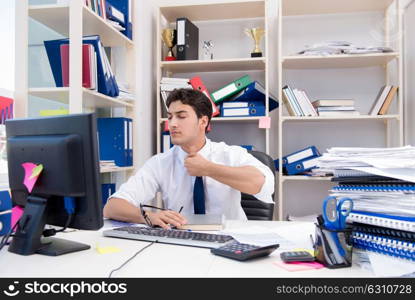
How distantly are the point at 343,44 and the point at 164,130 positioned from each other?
1.44 meters

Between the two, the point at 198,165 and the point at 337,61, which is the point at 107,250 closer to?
the point at 198,165

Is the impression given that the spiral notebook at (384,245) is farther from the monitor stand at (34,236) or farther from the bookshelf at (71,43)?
the bookshelf at (71,43)

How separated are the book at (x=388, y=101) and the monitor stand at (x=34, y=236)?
7.63ft

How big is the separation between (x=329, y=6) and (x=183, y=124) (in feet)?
5.67

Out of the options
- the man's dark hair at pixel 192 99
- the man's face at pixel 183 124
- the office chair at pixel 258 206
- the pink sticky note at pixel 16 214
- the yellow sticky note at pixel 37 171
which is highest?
the man's dark hair at pixel 192 99

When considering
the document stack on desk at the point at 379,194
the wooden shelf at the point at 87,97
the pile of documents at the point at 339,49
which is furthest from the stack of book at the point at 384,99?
the document stack on desk at the point at 379,194

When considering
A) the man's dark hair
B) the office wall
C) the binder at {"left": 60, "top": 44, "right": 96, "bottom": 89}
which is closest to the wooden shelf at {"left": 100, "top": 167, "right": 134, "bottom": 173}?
the binder at {"left": 60, "top": 44, "right": 96, "bottom": 89}

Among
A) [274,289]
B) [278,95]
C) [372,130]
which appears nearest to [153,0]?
[278,95]

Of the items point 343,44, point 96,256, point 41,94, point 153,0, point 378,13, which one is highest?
point 153,0

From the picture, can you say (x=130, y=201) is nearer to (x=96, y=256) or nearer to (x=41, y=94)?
(x=96, y=256)

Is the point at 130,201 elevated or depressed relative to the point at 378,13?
depressed

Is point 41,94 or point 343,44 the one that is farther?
point 343,44

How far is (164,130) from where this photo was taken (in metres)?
2.87

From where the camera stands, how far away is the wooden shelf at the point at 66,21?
6.23ft
